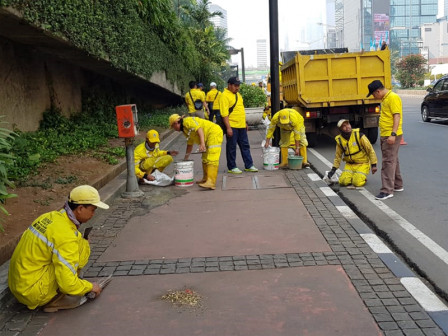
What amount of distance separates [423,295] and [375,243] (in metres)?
1.25

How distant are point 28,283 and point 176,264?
1.43 m

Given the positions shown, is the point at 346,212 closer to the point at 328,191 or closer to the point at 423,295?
the point at 328,191

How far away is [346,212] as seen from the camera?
6.21m

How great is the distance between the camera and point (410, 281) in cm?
403

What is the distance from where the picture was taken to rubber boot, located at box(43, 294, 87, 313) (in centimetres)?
375

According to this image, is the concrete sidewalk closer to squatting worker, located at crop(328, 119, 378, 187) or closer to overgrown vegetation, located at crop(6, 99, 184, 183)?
squatting worker, located at crop(328, 119, 378, 187)

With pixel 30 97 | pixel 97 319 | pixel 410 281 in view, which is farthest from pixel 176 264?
pixel 30 97

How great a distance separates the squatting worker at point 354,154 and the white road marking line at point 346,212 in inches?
48.5

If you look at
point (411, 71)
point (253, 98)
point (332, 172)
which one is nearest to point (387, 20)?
point (411, 71)

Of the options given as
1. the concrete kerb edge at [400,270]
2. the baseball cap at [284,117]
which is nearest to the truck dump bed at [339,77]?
the baseball cap at [284,117]

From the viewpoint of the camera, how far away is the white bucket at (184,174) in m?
8.07

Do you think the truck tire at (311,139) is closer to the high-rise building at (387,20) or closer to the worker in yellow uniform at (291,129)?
the worker in yellow uniform at (291,129)

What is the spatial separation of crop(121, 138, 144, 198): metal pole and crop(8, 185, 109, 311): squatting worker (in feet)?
12.0

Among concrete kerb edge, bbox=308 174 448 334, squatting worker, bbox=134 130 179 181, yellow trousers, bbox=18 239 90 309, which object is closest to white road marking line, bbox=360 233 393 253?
concrete kerb edge, bbox=308 174 448 334
